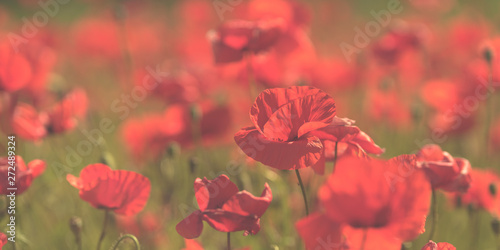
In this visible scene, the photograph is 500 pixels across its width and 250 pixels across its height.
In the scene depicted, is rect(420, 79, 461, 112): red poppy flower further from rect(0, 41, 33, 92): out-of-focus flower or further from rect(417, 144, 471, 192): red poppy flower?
rect(0, 41, 33, 92): out-of-focus flower

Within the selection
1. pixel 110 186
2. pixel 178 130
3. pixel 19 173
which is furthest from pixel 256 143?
pixel 178 130

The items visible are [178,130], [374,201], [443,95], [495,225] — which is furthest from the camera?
[443,95]

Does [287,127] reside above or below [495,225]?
above

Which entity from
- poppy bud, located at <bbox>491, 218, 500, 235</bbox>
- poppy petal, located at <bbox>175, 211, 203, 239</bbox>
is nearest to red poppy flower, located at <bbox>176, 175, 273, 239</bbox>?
poppy petal, located at <bbox>175, 211, 203, 239</bbox>

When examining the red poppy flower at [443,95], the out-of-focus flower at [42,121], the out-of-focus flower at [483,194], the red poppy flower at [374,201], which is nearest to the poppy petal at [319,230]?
the red poppy flower at [374,201]

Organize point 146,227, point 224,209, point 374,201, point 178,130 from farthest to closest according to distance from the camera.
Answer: point 178,130, point 146,227, point 224,209, point 374,201

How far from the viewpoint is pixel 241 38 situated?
62.9 inches

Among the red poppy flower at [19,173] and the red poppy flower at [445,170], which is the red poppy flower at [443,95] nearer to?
the red poppy flower at [445,170]

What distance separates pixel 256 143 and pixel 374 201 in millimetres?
237

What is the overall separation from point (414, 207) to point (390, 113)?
5.78ft

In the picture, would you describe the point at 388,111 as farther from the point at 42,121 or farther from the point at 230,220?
the point at 230,220

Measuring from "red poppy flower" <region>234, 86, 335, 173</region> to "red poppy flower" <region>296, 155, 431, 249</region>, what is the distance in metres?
0.13

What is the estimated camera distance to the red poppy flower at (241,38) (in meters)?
1.58

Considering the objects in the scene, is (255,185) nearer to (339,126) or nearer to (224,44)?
(224,44)
